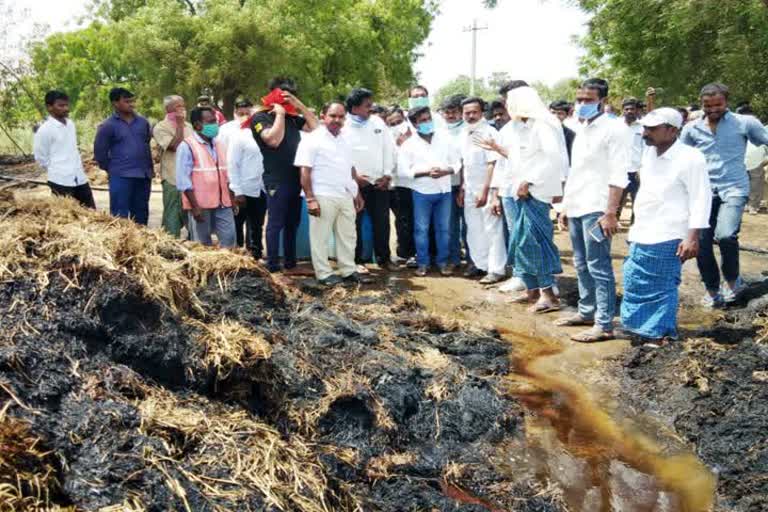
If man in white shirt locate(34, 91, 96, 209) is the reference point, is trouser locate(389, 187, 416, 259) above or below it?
below

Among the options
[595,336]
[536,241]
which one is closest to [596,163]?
[536,241]

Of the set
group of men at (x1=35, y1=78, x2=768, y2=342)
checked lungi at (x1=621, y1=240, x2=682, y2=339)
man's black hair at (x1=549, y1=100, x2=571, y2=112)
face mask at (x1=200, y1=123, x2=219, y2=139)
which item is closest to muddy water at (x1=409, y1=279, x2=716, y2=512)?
→ checked lungi at (x1=621, y1=240, x2=682, y2=339)

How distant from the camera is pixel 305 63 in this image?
86.8 feet

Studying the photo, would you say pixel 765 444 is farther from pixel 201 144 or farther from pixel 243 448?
pixel 201 144

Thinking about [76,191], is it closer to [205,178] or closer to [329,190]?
[205,178]

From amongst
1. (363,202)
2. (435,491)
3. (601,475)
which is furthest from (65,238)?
(363,202)

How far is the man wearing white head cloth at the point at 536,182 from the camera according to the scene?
5.71 m

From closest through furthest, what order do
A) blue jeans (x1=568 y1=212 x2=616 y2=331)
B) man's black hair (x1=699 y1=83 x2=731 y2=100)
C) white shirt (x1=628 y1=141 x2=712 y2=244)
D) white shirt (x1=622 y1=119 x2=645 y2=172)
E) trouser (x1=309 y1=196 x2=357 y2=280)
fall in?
white shirt (x1=628 y1=141 x2=712 y2=244)
blue jeans (x1=568 y1=212 x2=616 y2=331)
man's black hair (x1=699 y1=83 x2=731 y2=100)
trouser (x1=309 y1=196 x2=357 y2=280)
white shirt (x1=622 y1=119 x2=645 y2=172)

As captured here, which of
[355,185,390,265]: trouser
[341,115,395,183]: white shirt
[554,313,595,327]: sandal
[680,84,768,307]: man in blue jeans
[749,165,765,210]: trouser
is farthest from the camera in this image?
[749,165,765,210]: trouser

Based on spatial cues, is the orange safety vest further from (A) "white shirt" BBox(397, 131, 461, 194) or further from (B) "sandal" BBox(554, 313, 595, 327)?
(B) "sandal" BBox(554, 313, 595, 327)

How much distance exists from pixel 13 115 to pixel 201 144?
18.7m

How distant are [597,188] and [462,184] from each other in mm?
2377

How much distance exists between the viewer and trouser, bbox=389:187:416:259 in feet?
25.1

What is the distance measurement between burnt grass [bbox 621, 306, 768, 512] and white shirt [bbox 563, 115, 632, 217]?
120 cm
